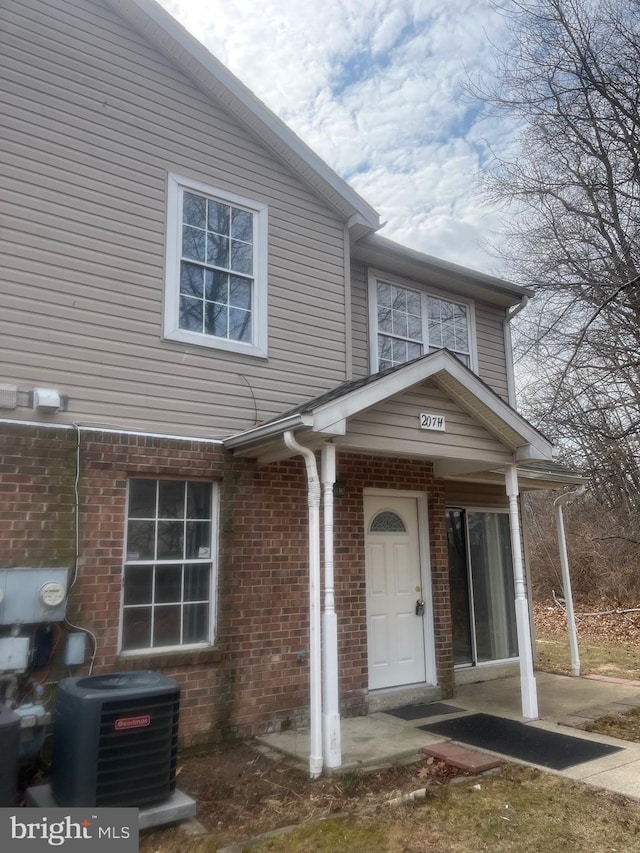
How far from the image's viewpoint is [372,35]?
26.5 feet

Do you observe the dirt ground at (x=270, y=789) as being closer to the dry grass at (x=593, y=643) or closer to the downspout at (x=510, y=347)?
the dry grass at (x=593, y=643)

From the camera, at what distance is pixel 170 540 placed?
6.09 metres

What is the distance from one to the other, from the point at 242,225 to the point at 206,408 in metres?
2.21

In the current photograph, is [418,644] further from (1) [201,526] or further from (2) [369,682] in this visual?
(1) [201,526]

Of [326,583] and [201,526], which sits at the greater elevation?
[201,526]

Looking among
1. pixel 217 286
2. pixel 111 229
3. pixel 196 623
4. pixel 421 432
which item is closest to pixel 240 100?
pixel 217 286

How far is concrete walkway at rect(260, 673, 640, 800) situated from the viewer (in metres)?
5.22

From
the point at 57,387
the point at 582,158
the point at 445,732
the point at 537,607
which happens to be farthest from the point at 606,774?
the point at 537,607

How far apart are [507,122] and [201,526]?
6795mm

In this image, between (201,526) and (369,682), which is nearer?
(201,526)

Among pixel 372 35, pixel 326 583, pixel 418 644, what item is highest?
pixel 372 35

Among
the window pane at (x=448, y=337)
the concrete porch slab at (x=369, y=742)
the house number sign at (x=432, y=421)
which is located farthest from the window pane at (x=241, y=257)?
the concrete porch slab at (x=369, y=742)

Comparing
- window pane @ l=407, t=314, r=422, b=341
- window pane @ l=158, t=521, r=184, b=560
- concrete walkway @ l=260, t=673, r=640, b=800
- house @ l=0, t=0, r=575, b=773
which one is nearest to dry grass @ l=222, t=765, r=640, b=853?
concrete walkway @ l=260, t=673, r=640, b=800

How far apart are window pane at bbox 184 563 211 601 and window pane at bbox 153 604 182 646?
174mm
